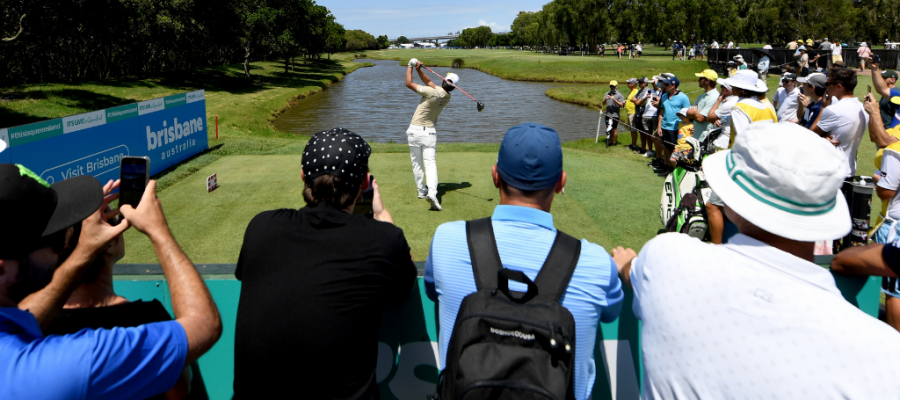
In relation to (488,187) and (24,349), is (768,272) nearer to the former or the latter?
(24,349)

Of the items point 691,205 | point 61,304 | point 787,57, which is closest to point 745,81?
point 691,205

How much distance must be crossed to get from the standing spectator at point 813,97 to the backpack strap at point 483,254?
→ 24.7 ft

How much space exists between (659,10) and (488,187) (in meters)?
68.4

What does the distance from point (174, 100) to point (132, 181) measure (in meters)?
11.5

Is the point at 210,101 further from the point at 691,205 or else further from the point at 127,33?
the point at 691,205

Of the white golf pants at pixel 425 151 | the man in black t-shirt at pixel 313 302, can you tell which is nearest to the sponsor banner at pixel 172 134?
the white golf pants at pixel 425 151

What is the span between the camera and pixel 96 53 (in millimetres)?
30078

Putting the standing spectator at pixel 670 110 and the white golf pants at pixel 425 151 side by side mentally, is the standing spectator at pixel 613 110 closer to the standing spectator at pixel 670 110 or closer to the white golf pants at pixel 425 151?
the standing spectator at pixel 670 110

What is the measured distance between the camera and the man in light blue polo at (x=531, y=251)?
1961mm

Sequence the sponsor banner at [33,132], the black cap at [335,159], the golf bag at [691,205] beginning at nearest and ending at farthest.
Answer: the black cap at [335,159]
the golf bag at [691,205]
the sponsor banner at [33,132]

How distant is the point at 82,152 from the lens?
29.3 feet

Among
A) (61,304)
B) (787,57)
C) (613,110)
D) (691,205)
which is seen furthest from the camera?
Result: (787,57)

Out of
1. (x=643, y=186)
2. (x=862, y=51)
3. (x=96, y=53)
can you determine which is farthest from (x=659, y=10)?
(x=643, y=186)

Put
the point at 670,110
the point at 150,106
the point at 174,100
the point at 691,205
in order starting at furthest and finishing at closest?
1. the point at 174,100
2. the point at 150,106
3. the point at 670,110
4. the point at 691,205
